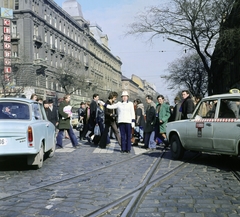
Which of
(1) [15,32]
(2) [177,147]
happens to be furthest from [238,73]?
(2) [177,147]

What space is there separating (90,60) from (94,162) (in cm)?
7594

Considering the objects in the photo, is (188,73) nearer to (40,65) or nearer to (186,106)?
(40,65)

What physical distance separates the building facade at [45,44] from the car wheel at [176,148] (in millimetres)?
31738

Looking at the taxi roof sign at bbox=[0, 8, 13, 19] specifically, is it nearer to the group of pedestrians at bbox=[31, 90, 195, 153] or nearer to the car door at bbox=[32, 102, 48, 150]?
the group of pedestrians at bbox=[31, 90, 195, 153]

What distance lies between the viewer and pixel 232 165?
8617 mm

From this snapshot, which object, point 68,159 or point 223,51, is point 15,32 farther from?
point 68,159

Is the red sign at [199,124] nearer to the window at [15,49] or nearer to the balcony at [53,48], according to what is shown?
the window at [15,49]

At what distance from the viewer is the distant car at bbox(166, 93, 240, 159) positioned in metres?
7.75

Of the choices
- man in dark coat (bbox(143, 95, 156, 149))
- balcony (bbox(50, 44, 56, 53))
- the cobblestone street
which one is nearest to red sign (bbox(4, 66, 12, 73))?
balcony (bbox(50, 44, 56, 53))

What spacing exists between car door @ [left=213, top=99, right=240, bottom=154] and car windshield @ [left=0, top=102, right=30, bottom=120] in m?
4.07

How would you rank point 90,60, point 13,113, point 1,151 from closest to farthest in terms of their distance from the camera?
point 1,151
point 13,113
point 90,60

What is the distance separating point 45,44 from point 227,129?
51.5m

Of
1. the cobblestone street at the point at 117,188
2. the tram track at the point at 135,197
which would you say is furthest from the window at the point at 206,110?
the tram track at the point at 135,197

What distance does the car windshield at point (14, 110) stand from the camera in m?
8.46
